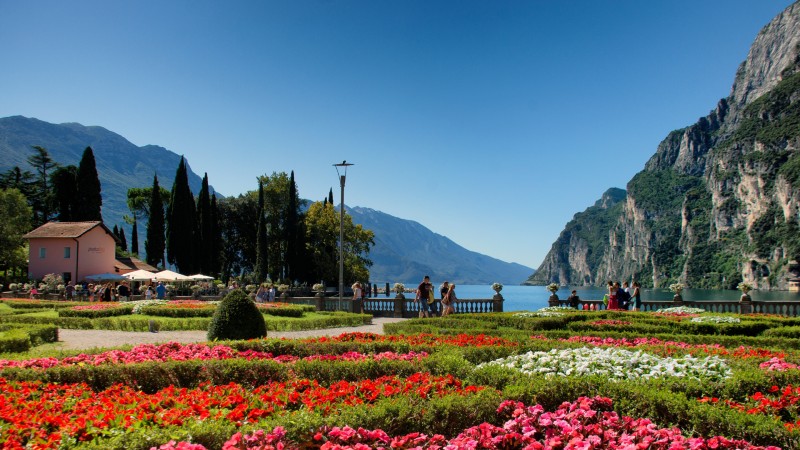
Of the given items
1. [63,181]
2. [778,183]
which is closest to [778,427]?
[63,181]

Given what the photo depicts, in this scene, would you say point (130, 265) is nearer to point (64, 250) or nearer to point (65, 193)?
point (64, 250)

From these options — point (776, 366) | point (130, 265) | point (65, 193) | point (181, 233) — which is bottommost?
point (776, 366)

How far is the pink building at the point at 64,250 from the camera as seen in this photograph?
52.5 meters

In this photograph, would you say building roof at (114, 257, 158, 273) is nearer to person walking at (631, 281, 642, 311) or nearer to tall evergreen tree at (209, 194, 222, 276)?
tall evergreen tree at (209, 194, 222, 276)

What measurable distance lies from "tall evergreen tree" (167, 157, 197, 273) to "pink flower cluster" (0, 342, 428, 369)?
55.1 m

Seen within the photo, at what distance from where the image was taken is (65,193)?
6506cm

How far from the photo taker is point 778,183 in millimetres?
155750

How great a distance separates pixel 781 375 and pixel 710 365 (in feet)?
2.86

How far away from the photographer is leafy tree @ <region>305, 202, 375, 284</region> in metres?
64.0

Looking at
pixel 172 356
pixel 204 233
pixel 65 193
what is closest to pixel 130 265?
pixel 204 233

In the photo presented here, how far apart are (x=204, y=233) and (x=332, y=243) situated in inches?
585

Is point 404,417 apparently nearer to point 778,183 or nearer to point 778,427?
point 778,427

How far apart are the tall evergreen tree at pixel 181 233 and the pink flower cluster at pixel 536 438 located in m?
62.8

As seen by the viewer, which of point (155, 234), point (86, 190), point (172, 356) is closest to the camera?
point (172, 356)
